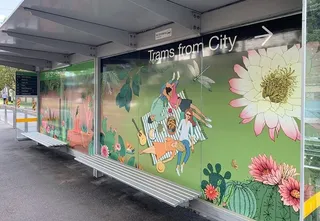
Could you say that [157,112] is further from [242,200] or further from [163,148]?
[242,200]

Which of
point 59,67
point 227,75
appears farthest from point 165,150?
point 59,67

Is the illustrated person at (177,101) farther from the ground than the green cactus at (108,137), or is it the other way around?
the illustrated person at (177,101)

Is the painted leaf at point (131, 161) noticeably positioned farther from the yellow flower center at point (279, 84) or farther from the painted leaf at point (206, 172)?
the yellow flower center at point (279, 84)

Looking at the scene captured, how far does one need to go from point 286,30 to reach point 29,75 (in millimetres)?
6923

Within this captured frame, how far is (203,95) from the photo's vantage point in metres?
3.01

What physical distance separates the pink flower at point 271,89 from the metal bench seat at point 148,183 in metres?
1.01

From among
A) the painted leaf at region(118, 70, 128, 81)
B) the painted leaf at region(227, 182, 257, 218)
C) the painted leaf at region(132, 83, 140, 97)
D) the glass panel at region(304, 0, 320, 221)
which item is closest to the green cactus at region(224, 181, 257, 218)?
the painted leaf at region(227, 182, 257, 218)

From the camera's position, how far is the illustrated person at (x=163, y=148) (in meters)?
3.39

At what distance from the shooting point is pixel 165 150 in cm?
352

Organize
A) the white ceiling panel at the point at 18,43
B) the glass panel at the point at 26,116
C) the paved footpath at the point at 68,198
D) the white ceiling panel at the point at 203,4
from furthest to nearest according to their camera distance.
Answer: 1. the glass panel at the point at 26,116
2. the white ceiling panel at the point at 18,43
3. the paved footpath at the point at 68,198
4. the white ceiling panel at the point at 203,4

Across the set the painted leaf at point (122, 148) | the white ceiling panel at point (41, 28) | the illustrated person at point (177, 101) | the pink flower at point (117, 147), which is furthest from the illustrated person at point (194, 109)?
the white ceiling panel at point (41, 28)

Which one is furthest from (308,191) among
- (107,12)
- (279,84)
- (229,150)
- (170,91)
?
(107,12)

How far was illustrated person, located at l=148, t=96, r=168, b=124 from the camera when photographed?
3.54 metres

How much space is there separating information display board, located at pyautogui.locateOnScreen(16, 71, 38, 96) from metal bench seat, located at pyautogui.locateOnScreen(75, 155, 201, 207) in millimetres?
4032
